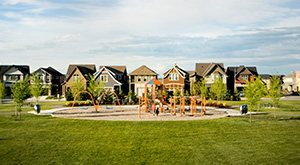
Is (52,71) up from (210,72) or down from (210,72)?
up

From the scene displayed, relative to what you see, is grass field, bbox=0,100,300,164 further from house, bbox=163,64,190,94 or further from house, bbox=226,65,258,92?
house, bbox=226,65,258,92

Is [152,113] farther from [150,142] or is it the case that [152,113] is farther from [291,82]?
[291,82]

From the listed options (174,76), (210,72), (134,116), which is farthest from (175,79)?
(134,116)

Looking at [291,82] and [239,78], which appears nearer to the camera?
[239,78]

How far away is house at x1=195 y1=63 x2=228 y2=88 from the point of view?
66.6 m

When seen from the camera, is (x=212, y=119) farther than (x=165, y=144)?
Yes

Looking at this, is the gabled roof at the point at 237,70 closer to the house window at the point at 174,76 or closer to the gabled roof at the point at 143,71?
the house window at the point at 174,76

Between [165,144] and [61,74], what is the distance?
213 ft

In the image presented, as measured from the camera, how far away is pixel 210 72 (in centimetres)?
6700

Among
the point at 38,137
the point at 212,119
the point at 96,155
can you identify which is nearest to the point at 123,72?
the point at 212,119

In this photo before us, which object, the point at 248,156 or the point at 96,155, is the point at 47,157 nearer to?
the point at 96,155

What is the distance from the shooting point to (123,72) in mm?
71625

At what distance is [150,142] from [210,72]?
166 ft

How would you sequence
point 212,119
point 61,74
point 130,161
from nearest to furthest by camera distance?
point 130,161 < point 212,119 < point 61,74
